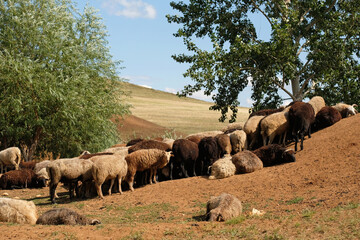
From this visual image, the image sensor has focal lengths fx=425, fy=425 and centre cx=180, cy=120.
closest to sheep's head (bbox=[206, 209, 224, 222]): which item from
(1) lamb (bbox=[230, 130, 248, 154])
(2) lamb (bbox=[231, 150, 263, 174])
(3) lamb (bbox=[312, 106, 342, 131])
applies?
(2) lamb (bbox=[231, 150, 263, 174])

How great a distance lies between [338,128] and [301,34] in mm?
9767

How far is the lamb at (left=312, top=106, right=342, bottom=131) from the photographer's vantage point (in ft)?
56.8

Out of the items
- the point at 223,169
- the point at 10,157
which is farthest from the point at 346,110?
the point at 10,157

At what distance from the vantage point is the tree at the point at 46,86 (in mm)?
23656

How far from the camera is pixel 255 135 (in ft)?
55.6

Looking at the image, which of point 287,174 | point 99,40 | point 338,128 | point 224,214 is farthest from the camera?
point 99,40

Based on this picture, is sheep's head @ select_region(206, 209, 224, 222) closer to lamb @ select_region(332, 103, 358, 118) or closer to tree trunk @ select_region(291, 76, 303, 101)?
lamb @ select_region(332, 103, 358, 118)

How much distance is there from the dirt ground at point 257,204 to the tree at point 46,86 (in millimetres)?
8117

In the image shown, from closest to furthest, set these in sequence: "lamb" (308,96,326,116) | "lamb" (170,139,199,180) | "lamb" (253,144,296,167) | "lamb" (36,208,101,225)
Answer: "lamb" (36,208,101,225) < "lamb" (253,144,296,167) < "lamb" (170,139,199,180) < "lamb" (308,96,326,116)

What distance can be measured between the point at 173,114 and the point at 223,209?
5700 centimetres

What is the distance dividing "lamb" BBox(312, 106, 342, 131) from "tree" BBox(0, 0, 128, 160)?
1348cm

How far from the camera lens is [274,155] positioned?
14688 millimetres

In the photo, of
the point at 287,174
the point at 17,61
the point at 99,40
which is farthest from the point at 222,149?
the point at 99,40

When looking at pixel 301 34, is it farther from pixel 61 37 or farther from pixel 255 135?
pixel 61 37
